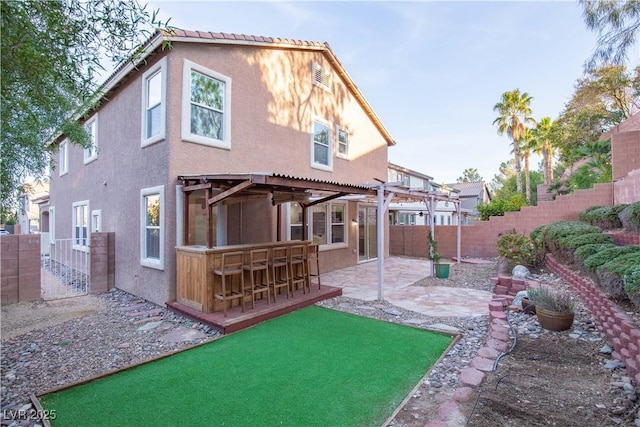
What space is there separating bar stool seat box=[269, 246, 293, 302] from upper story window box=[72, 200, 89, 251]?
823 centimetres

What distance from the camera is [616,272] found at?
4754 mm

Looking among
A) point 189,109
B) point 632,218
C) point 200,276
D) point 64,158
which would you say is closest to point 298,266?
point 200,276

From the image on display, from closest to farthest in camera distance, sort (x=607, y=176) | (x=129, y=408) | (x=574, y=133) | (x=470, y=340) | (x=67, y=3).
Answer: (x=67, y=3) → (x=129, y=408) → (x=470, y=340) → (x=607, y=176) → (x=574, y=133)

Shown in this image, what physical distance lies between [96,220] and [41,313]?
4.45m

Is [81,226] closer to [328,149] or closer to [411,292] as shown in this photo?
[328,149]

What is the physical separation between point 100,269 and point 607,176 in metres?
20.2

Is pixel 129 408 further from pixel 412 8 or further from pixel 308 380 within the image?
pixel 412 8

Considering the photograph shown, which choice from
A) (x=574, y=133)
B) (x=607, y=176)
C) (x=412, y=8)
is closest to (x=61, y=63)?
(x=412, y=8)

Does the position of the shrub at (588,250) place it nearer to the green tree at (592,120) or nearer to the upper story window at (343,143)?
the upper story window at (343,143)

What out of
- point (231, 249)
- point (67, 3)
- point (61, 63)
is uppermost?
point (67, 3)

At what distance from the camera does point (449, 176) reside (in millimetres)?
81500

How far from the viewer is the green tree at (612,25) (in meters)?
5.58

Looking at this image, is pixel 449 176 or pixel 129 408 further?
pixel 449 176

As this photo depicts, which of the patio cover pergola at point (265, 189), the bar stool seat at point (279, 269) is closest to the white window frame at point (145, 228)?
the patio cover pergola at point (265, 189)
